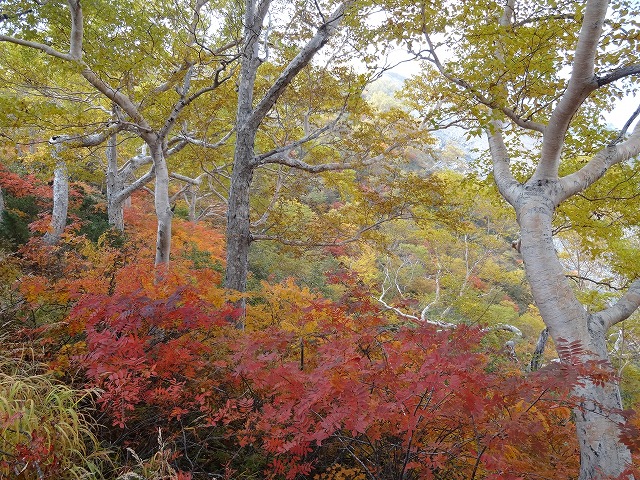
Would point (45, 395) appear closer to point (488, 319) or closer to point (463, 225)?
point (463, 225)

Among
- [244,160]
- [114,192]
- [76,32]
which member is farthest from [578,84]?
[114,192]

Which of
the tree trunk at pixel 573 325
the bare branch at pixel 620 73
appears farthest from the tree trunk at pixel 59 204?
the bare branch at pixel 620 73

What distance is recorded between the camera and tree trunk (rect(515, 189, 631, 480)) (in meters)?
2.85

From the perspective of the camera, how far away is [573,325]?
3.23 metres

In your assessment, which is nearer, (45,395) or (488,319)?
(45,395)

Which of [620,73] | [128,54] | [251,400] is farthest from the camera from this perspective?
[128,54]

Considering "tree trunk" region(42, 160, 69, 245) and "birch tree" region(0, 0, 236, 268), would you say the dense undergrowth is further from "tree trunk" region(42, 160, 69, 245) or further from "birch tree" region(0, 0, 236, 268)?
"tree trunk" region(42, 160, 69, 245)

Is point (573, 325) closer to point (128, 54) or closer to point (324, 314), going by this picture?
point (324, 314)

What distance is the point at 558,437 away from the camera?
12.4ft

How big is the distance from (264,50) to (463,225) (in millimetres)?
4568

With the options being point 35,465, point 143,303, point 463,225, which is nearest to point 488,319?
point 463,225

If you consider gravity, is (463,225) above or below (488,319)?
above

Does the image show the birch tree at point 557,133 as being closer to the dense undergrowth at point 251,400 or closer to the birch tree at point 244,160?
the dense undergrowth at point 251,400

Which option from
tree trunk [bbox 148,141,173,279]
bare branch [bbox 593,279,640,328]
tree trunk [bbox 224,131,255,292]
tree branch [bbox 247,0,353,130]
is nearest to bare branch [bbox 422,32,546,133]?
tree branch [bbox 247,0,353,130]
